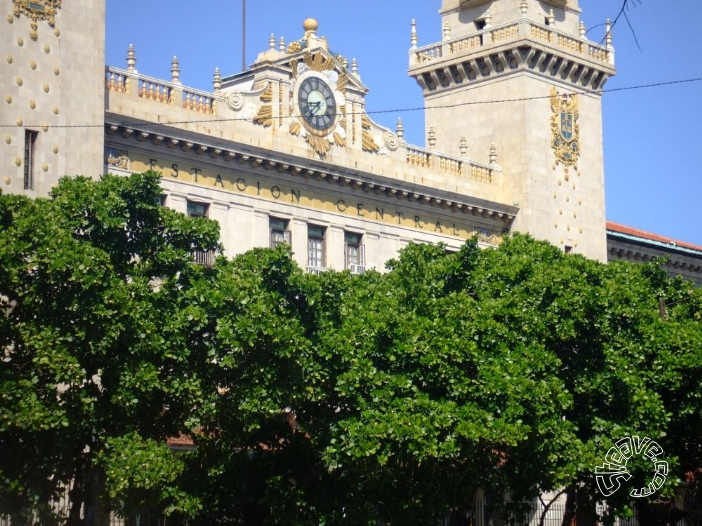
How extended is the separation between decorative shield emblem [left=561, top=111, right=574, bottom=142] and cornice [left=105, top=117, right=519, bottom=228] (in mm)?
4441

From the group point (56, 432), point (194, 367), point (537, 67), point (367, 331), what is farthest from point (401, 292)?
point (537, 67)

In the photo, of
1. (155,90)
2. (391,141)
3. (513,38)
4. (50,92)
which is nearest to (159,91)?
(155,90)

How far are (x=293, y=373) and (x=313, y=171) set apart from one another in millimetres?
17958

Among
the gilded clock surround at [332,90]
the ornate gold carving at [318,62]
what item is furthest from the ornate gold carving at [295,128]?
the ornate gold carving at [318,62]

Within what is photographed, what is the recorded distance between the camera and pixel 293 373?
44.3m

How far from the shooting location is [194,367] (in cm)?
4422

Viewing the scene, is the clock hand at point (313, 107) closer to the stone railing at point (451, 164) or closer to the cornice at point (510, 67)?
the stone railing at point (451, 164)

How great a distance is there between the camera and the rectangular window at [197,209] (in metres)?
57.4

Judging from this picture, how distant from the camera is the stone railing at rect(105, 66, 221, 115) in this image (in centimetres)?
5494

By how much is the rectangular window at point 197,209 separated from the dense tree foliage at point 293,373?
8864 millimetres

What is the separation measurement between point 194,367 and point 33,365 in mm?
4457

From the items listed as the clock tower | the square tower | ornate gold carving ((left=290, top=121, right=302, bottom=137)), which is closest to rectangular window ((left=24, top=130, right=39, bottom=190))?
the square tower

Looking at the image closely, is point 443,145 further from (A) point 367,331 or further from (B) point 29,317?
(B) point 29,317

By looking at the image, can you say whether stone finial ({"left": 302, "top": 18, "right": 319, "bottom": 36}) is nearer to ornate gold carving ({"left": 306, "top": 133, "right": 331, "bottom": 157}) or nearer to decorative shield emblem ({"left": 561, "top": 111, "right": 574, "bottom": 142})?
ornate gold carving ({"left": 306, "top": 133, "right": 331, "bottom": 157})
